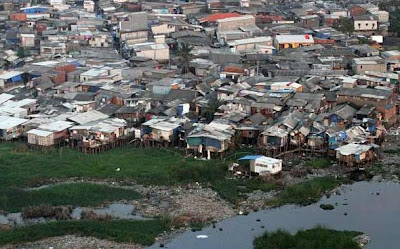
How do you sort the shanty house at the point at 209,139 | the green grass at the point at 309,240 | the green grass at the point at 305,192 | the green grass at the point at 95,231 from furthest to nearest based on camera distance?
the shanty house at the point at 209,139, the green grass at the point at 305,192, the green grass at the point at 95,231, the green grass at the point at 309,240

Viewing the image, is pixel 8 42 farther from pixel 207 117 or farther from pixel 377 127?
pixel 377 127

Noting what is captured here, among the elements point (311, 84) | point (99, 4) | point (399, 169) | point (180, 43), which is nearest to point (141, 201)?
point (399, 169)

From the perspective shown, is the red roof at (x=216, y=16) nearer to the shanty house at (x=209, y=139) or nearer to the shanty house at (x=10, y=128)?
the shanty house at (x=10, y=128)

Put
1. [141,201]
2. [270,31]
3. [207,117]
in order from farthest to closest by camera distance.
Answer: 1. [270,31]
2. [207,117]
3. [141,201]

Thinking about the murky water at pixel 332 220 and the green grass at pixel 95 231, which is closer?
the green grass at pixel 95 231

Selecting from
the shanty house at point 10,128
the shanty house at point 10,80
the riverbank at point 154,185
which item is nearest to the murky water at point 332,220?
the riverbank at point 154,185

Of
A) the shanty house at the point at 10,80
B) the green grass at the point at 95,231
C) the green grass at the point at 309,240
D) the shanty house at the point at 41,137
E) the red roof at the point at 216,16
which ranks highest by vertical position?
the red roof at the point at 216,16

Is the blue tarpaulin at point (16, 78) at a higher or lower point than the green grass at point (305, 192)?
higher
